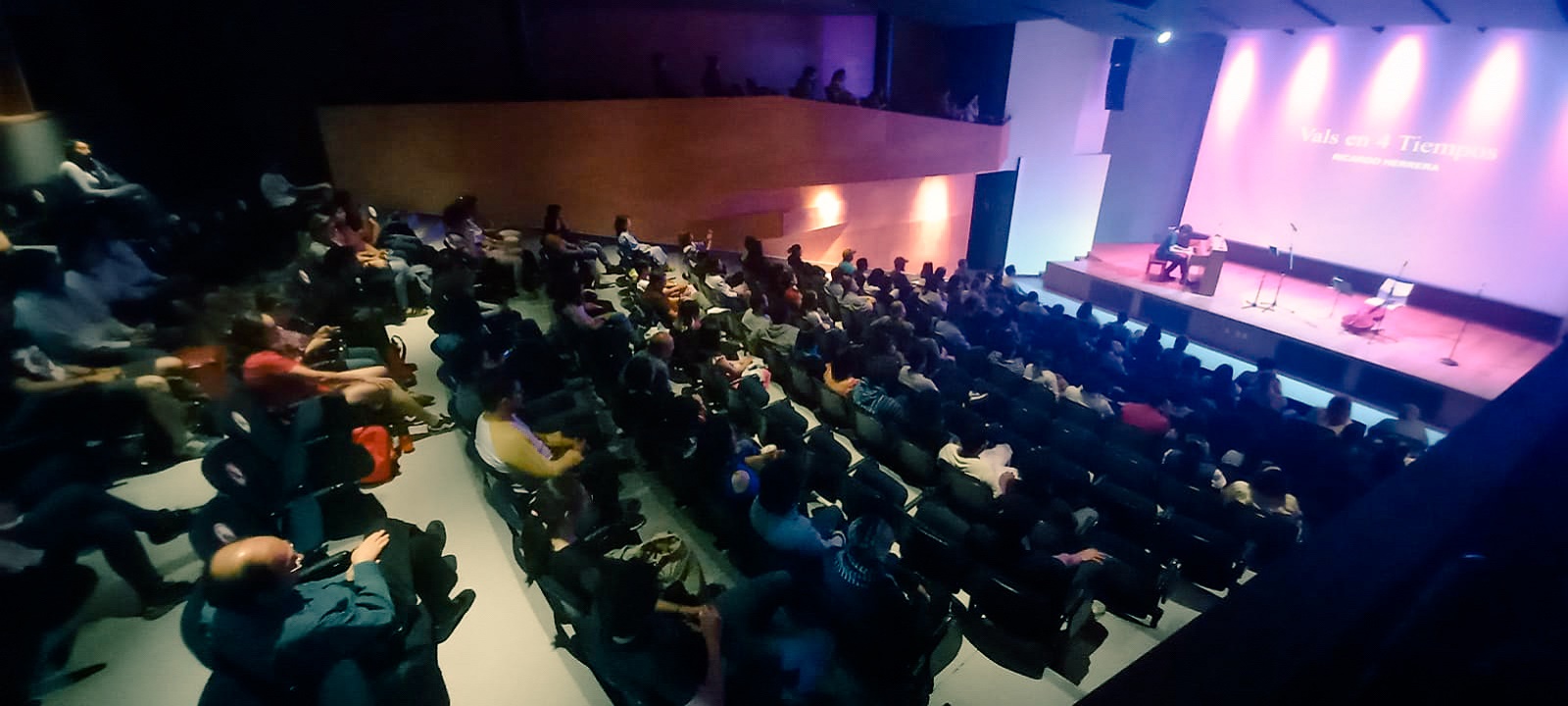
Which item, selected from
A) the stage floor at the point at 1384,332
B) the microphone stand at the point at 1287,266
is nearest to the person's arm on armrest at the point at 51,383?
the stage floor at the point at 1384,332

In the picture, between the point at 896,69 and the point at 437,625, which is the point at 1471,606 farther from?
the point at 896,69

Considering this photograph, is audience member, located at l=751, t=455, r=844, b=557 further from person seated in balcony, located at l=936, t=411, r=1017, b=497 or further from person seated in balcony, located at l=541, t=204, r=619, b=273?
person seated in balcony, located at l=541, t=204, r=619, b=273

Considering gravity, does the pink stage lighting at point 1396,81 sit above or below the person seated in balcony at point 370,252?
above

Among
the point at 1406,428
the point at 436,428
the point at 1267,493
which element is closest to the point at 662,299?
the point at 436,428

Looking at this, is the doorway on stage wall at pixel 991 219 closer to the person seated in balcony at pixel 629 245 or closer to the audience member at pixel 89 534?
the person seated in balcony at pixel 629 245

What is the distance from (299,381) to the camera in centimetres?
329

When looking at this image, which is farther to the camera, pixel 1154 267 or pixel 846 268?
pixel 1154 267

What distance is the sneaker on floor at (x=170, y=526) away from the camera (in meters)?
2.96

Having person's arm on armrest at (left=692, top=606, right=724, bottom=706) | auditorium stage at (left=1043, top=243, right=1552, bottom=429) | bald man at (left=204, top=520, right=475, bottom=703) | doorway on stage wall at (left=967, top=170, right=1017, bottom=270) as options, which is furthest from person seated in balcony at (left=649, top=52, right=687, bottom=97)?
person's arm on armrest at (left=692, top=606, right=724, bottom=706)

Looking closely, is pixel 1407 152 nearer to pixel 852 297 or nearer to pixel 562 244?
pixel 852 297

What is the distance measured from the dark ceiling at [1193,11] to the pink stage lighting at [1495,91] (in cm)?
144

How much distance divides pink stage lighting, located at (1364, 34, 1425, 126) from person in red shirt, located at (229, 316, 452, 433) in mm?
12934

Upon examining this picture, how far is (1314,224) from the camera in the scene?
1112 centimetres

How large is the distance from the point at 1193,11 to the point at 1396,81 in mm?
3627
